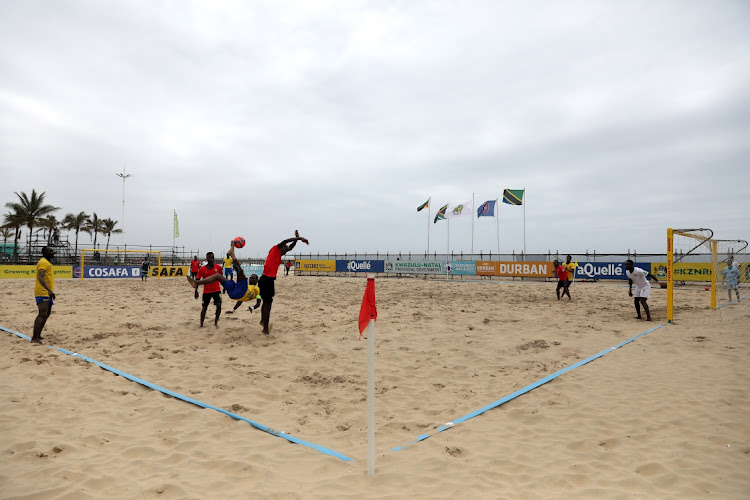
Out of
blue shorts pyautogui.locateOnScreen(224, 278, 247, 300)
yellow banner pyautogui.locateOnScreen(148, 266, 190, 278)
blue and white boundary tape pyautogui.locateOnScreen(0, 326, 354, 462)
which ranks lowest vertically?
blue and white boundary tape pyautogui.locateOnScreen(0, 326, 354, 462)

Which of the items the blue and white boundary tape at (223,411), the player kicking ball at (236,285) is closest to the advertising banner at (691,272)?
the player kicking ball at (236,285)

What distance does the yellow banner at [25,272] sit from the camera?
23.0m

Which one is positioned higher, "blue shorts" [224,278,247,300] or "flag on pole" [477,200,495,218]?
"flag on pole" [477,200,495,218]

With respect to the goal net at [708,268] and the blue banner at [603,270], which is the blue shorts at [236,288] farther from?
the blue banner at [603,270]

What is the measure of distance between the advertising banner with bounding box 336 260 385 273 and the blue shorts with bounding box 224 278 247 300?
24.5 m

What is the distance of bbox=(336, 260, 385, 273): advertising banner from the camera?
1287 inches

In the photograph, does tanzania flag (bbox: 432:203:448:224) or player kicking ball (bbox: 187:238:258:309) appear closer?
player kicking ball (bbox: 187:238:258:309)

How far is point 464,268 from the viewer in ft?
94.2

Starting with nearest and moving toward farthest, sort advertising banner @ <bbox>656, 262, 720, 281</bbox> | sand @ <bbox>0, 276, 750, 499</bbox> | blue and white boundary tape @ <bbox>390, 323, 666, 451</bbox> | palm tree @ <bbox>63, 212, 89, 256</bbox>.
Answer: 1. sand @ <bbox>0, 276, 750, 499</bbox>
2. blue and white boundary tape @ <bbox>390, 323, 666, 451</bbox>
3. advertising banner @ <bbox>656, 262, 720, 281</bbox>
4. palm tree @ <bbox>63, 212, 89, 256</bbox>

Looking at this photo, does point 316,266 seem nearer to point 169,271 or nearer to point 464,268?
point 169,271

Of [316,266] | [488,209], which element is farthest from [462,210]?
[316,266]

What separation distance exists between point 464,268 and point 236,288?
2265 cm

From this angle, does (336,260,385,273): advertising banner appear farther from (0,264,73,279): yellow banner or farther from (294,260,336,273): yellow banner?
(0,264,73,279): yellow banner

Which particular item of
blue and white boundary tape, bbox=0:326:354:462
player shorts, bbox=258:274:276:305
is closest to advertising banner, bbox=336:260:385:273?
player shorts, bbox=258:274:276:305
